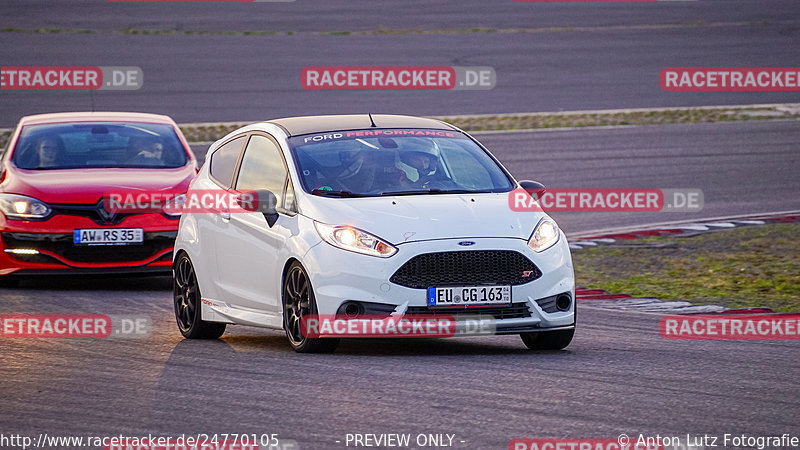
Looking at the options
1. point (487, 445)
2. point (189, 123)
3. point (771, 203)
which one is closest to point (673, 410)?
point (487, 445)

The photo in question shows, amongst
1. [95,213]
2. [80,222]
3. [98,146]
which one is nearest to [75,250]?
[80,222]

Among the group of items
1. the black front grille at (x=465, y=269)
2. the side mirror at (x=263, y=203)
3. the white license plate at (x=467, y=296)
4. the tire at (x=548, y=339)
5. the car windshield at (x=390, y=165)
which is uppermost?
the car windshield at (x=390, y=165)

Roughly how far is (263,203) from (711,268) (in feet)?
19.6

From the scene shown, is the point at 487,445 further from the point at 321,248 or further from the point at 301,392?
the point at 321,248

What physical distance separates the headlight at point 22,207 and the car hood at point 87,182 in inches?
2.0

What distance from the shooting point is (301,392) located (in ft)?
26.4

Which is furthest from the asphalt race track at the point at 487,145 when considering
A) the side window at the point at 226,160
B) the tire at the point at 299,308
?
the side window at the point at 226,160

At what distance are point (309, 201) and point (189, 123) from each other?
18.6 m

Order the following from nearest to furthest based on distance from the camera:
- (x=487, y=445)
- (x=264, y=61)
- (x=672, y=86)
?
(x=487, y=445) → (x=672, y=86) → (x=264, y=61)

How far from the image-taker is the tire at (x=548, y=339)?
31.8 ft

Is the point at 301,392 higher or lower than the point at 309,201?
lower

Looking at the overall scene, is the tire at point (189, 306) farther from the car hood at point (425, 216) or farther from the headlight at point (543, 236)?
the headlight at point (543, 236)

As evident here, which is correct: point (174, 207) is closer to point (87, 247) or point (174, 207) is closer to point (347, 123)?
point (87, 247)

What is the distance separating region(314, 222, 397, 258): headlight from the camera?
363 inches
